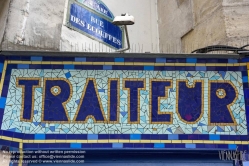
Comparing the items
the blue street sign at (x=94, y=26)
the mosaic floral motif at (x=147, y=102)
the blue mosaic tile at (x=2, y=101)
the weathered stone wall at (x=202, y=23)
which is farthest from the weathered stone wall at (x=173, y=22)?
the blue mosaic tile at (x=2, y=101)

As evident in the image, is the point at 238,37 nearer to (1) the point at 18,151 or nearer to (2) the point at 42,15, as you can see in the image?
(2) the point at 42,15

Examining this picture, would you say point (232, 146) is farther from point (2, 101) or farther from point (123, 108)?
point (2, 101)

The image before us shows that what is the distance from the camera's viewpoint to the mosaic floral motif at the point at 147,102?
175 inches

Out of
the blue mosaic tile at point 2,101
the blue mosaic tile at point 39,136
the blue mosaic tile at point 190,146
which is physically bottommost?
the blue mosaic tile at point 190,146

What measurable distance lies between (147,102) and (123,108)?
239mm

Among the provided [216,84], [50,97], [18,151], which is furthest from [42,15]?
[216,84]

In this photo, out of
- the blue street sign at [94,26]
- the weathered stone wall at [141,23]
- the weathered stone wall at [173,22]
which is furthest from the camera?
the weathered stone wall at [141,23]

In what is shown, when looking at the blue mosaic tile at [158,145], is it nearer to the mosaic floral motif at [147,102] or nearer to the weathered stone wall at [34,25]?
the mosaic floral motif at [147,102]

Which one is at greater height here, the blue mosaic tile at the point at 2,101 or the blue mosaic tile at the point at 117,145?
the blue mosaic tile at the point at 2,101

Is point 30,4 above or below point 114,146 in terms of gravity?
above

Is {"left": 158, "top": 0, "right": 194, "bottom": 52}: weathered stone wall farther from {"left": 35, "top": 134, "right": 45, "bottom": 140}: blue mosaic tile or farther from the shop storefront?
{"left": 35, "top": 134, "right": 45, "bottom": 140}: blue mosaic tile

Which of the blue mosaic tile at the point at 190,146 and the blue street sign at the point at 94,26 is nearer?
the blue mosaic tile at the point at 190,146

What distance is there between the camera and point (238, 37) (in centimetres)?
528

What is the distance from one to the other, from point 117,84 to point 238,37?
5.27 ft
